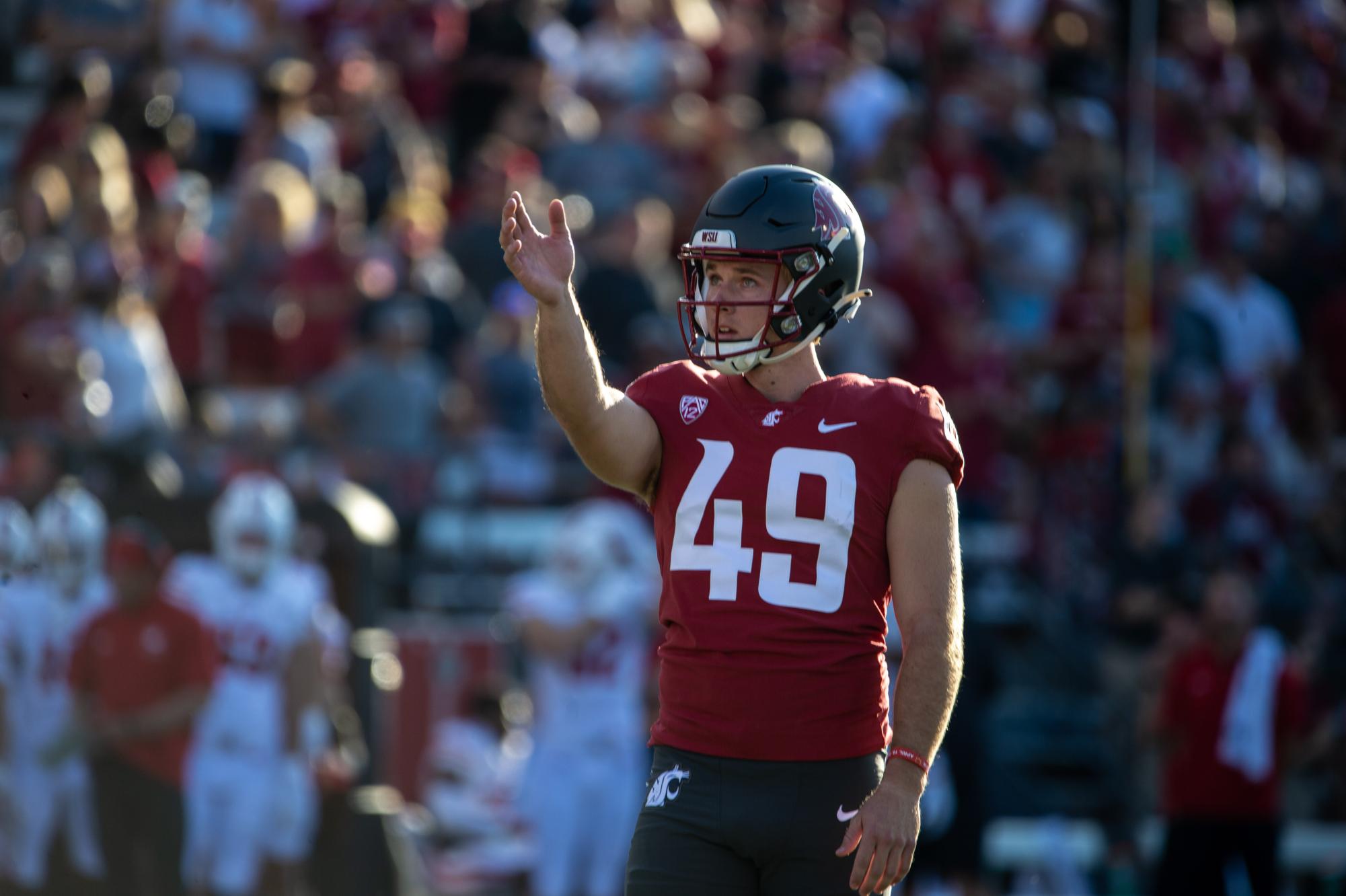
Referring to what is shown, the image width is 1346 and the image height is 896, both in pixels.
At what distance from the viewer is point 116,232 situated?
10430 mm

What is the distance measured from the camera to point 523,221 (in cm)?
378

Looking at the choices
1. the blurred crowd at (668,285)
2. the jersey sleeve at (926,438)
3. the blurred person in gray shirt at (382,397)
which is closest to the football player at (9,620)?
the blurred crowd at (668,285)

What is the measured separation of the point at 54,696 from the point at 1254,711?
5.87 m

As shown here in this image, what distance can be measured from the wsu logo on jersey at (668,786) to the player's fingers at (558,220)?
102 centimetres

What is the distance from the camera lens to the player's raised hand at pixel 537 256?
3.67 metres

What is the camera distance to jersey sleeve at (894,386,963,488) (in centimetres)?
376

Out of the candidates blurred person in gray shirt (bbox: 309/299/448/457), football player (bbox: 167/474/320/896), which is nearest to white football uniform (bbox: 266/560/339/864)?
football player (bbox: 167/474/320/896)

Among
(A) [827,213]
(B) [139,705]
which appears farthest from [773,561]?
(B) [139,705]

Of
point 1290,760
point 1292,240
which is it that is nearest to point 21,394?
point 1290,760

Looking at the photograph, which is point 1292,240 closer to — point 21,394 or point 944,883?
point 944,883

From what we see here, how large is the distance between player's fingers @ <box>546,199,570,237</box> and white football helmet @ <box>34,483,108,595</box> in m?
6.06

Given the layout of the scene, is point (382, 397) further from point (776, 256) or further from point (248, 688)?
point (776, 256)

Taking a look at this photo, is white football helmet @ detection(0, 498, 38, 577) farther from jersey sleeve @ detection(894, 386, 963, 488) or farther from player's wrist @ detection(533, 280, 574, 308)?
jersey sleeve @ detection(894, 386, 963, 488)

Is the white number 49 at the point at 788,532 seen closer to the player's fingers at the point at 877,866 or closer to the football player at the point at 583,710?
the player's fingers at the point at 877,866
